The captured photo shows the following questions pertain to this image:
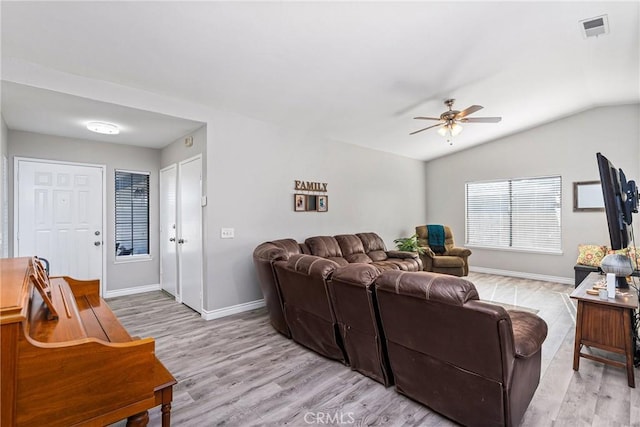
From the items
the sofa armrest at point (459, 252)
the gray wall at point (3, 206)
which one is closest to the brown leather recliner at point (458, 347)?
the sofa armrest at point (459, 252)

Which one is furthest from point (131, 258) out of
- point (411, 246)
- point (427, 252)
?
point (427, 252)

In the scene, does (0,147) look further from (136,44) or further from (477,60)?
(477,60)

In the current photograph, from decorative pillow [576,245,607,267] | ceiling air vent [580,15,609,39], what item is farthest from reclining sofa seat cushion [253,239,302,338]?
decorative pillow [576,245,607,267]

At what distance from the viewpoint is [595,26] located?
9.55ft

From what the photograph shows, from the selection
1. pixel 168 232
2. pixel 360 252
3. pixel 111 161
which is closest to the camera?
pixel 111 161

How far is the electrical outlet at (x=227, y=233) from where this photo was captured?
390 centimetres

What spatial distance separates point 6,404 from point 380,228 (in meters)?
5.84

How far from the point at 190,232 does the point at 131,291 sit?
5.81ft

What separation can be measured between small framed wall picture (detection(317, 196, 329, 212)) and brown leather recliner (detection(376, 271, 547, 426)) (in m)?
3.12

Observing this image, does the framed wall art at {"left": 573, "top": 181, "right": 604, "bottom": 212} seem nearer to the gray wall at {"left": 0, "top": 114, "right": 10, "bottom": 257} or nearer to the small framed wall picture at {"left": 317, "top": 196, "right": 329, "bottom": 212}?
the small framed wall picture at {"left": 317, "top": 196, "right": 329, "bottom": 212}

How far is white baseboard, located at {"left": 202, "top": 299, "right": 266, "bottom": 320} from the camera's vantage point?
3.79 meters

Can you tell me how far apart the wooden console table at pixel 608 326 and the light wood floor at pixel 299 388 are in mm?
189

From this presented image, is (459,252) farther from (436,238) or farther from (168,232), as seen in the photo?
(168,232)

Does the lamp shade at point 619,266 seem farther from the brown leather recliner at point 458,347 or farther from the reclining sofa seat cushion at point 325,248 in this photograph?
the reclining sofa seat cushion at point 325,248
